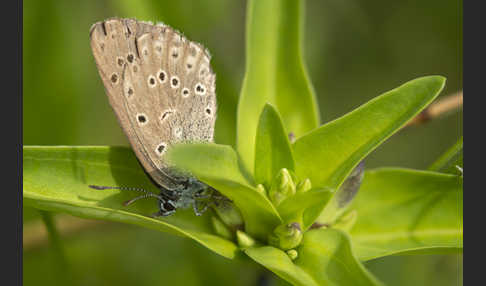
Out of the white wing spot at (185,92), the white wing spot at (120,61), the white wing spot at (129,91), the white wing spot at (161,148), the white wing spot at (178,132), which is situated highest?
the white wing spot at (120,61)

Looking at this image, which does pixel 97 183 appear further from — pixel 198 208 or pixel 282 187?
pixel 282 187

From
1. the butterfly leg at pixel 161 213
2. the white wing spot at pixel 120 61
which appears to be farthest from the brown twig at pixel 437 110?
the white wing spot at pixel 120 61

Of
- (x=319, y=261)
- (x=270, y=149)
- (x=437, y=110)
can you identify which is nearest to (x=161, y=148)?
(x=270, y=149)

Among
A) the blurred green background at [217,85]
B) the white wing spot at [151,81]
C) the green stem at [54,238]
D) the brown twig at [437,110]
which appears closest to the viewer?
the white wing spot at [151,81]

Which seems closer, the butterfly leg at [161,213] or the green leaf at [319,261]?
the green leaf at [319,261]

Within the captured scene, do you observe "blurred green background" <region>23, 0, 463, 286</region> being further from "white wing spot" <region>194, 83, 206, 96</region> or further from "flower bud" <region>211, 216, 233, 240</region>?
"white wing spot" <region>194, 83, 206, 96</region>

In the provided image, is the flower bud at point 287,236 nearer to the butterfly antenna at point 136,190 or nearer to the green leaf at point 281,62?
the butterfly antenna at point 136,190

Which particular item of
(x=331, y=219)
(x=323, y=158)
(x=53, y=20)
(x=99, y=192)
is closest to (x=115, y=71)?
(x=99, y=192)
